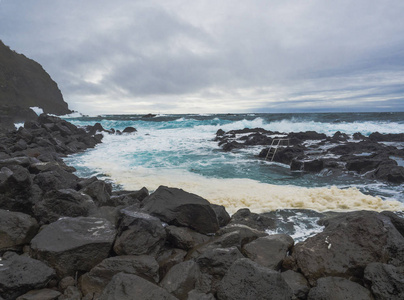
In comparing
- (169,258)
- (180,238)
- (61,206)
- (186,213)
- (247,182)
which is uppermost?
(61,206)

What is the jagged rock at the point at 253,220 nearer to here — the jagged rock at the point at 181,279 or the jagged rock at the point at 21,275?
the jagged rock at the point at 181,279

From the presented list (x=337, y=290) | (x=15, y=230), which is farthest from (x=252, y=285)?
(x=15, y=230)

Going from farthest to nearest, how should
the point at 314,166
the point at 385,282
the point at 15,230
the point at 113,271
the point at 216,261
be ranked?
the point at 314,166, the point at 15,230, the point at 216,261, the point at 113,271, the point at 385,282

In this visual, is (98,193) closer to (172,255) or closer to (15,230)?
(15,230)

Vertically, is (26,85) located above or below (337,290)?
above

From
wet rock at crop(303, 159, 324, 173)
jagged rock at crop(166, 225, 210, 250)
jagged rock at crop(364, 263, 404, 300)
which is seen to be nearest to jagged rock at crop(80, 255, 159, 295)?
jagged rock at crop(166, 225, 210, 250)

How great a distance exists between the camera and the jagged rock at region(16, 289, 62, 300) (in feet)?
8.48

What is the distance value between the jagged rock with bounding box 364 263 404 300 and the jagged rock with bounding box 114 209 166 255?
224 cm

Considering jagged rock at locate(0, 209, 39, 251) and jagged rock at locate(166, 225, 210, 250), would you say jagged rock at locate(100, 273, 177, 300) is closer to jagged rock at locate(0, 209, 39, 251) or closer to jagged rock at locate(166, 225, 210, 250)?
jagged rock at locate(166, 225, 210, 250)

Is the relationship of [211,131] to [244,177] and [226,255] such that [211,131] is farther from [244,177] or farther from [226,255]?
[226,255]

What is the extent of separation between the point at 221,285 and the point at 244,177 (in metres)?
7.87

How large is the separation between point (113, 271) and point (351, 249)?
259 centimetres

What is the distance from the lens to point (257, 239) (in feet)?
12.3

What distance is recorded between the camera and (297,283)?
299 centimetres
